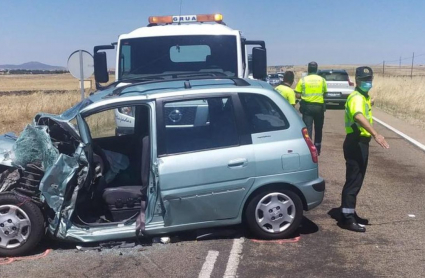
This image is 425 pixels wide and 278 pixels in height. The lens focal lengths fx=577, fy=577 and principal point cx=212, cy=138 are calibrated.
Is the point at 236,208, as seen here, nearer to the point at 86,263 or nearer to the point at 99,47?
the point at 86,263

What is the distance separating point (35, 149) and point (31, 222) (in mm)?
720

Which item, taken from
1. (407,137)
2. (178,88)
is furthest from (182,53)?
(407,137)

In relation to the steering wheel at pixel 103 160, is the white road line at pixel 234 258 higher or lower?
lower

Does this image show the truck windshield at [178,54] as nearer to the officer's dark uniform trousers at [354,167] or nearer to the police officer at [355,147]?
the police officer at [355,147]

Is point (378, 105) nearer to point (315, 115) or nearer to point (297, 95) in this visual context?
point (297, 95)

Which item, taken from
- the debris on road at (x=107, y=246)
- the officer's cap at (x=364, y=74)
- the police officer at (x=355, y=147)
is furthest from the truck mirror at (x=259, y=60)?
the debris on road at (x=107, y=246)

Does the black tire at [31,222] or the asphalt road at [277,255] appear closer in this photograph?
the asphalt road at [277,255]

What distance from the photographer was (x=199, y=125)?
5.90 m

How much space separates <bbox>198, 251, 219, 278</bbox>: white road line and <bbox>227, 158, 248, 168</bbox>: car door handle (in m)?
→ 0.88

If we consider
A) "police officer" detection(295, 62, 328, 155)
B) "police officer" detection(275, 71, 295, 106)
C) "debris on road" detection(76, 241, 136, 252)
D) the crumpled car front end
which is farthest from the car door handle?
"police officer" detection(295, 62, 328, 155)

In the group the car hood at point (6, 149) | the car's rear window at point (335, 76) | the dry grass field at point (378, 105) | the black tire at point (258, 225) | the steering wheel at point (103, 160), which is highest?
the car hood at point (6, 149)

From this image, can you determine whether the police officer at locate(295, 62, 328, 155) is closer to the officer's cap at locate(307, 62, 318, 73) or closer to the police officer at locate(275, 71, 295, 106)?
the officer's cap at locate(307, 62, 318, 73)

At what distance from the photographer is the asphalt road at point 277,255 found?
519 cm

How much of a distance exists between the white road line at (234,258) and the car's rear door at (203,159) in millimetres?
322
